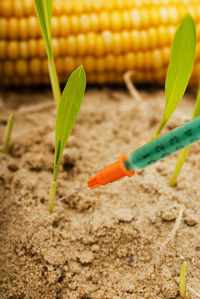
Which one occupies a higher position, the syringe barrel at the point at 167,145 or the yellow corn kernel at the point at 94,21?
the yellow corn kernel at the point at 94,21

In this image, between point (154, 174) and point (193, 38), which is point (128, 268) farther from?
point (193, 38)

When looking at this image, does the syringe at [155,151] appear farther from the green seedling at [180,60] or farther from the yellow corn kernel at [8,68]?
the yellow corn kernel at [8,68]

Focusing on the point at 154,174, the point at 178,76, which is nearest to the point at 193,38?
the point at 178,76

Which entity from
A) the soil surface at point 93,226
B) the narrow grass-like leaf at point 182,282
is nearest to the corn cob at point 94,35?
the soil surface at point 93,226

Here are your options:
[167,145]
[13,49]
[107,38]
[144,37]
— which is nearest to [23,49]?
[13,49]

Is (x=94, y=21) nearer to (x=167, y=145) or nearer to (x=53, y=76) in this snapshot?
(x=53, y=76)

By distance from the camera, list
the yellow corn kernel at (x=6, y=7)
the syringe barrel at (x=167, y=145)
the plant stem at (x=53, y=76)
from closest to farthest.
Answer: the syringe barrel at (x=167, y=145) → the plant stem at (x=53, y=76) → the yellow corn kernel at (x=6, y=7)

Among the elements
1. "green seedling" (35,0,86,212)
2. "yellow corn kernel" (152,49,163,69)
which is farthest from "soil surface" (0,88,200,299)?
"yellow corn kernel" (152,49,163,69)

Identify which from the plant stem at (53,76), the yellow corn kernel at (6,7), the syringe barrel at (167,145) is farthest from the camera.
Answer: the yellow corn kernel at (6,7)
